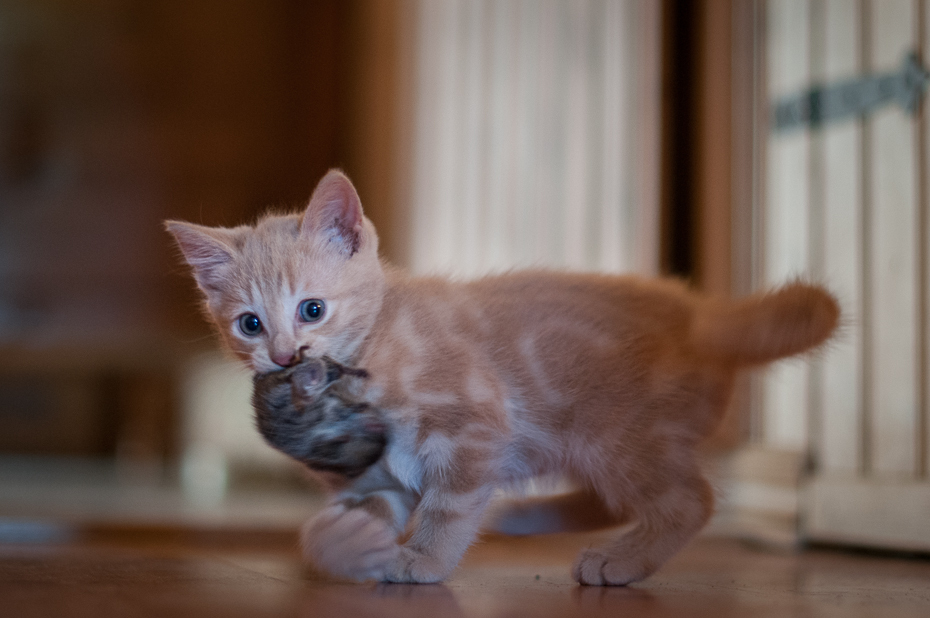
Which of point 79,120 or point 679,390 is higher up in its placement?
point 79,120

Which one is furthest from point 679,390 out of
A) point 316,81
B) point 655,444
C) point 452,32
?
point 316,81

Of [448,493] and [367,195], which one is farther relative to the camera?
[367,195]

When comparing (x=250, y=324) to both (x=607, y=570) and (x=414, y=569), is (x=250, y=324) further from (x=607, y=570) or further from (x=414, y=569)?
(x=607, y=570)

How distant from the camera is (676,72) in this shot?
7.18 ft

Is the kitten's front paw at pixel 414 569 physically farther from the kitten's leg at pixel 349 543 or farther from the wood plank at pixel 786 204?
Result: the wood plank at pixel 786 204

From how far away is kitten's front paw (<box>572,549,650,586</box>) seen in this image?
3.73ft

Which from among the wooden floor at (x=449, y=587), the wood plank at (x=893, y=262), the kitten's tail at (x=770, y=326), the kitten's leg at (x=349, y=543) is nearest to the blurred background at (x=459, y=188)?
the wood plank at (x=893, y=262)

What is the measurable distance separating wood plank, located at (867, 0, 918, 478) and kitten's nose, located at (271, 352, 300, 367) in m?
1.17

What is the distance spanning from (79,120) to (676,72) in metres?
2.40

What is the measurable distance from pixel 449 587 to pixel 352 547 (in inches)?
5.6

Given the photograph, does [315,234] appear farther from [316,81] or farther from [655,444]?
[316,81]

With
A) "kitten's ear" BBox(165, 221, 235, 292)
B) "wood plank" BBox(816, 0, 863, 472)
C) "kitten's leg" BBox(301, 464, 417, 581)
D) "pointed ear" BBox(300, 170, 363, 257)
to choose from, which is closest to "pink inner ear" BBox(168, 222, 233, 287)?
"kitten's ear" BBox(165, 221, 235, 292)

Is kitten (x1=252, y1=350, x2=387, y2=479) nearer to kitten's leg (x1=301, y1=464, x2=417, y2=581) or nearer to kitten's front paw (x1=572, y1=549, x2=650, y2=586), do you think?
kitten's leg (x1=301, y1=464, x2=417, y2=581)

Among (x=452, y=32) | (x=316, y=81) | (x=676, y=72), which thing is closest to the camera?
(x=676, y=72)
